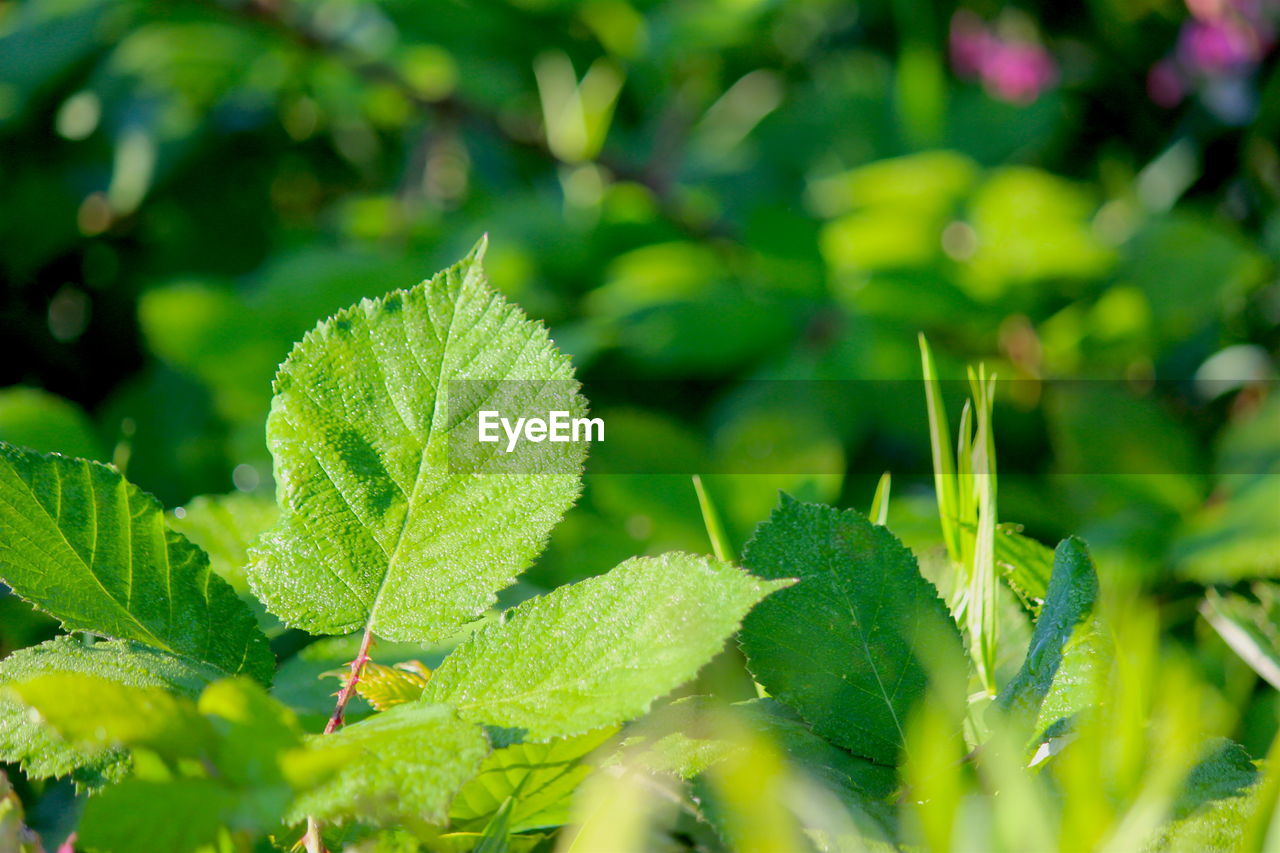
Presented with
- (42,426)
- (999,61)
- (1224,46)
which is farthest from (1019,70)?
(42,426)

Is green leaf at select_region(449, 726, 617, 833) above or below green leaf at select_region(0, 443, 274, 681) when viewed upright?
below

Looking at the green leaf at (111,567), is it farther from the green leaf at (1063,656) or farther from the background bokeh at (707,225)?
the background bokeh at (707,225)

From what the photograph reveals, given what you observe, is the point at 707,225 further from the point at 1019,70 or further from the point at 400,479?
the point at 400,479

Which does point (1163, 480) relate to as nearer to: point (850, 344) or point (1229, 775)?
point (850, 344)

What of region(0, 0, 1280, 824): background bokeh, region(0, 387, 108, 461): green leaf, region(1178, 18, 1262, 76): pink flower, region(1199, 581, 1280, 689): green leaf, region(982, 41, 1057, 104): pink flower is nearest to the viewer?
region(1199, 581, 1280, 689): green leaf

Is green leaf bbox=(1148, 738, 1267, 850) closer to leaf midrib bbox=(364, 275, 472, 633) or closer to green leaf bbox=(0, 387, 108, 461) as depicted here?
leaf midrib bbox=(364, 275, 472, 633)

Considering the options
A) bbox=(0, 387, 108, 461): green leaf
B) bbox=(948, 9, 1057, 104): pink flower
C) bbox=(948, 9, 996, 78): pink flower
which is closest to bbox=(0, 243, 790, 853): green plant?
bbox=(0, 387, 108, 461): green leaf

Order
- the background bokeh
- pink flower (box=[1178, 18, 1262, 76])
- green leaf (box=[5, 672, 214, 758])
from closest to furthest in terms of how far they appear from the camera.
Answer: green leaf (box=[5, 672, 214, 758])
the background bokeh
pink flower (box=[1178, 18, 1262, 76])

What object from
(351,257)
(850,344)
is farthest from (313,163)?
(850,344)
